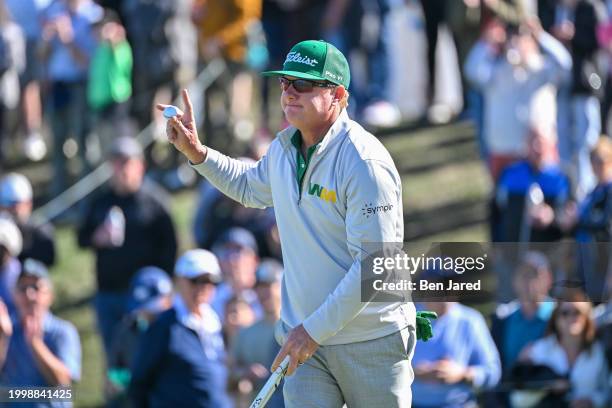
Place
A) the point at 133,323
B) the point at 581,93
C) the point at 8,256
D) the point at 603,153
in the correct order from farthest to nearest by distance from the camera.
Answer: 1. the point at 581,93
2. the point at 8,256
3. the point at 603,153
4. the point at 133,323

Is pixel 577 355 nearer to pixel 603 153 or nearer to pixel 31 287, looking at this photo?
pixel 603 153

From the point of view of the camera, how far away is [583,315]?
33.3 ft

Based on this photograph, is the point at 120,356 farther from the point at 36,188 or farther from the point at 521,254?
the point at 36,188

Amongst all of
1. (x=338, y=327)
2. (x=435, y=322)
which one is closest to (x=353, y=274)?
(x=338, y=327)

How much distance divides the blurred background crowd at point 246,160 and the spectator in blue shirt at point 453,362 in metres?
0.01

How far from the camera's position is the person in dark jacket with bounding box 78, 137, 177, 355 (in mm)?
12344

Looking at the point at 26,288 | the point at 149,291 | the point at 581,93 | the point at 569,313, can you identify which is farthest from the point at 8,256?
the point at 581,93

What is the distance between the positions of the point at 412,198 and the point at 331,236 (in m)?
8.95

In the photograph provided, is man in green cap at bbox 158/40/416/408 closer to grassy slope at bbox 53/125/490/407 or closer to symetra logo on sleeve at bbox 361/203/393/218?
symetra logo on sleeve at bbox 361/203/393/218

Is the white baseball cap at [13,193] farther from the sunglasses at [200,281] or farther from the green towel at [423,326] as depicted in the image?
the green towel at [423,326]

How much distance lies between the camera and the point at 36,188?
16500mm

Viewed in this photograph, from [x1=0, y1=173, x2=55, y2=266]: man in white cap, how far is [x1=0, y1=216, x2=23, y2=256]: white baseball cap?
0.15 metres

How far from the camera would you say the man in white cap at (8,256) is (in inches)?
480

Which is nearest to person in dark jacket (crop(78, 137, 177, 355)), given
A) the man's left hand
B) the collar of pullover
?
the collar of pullover
